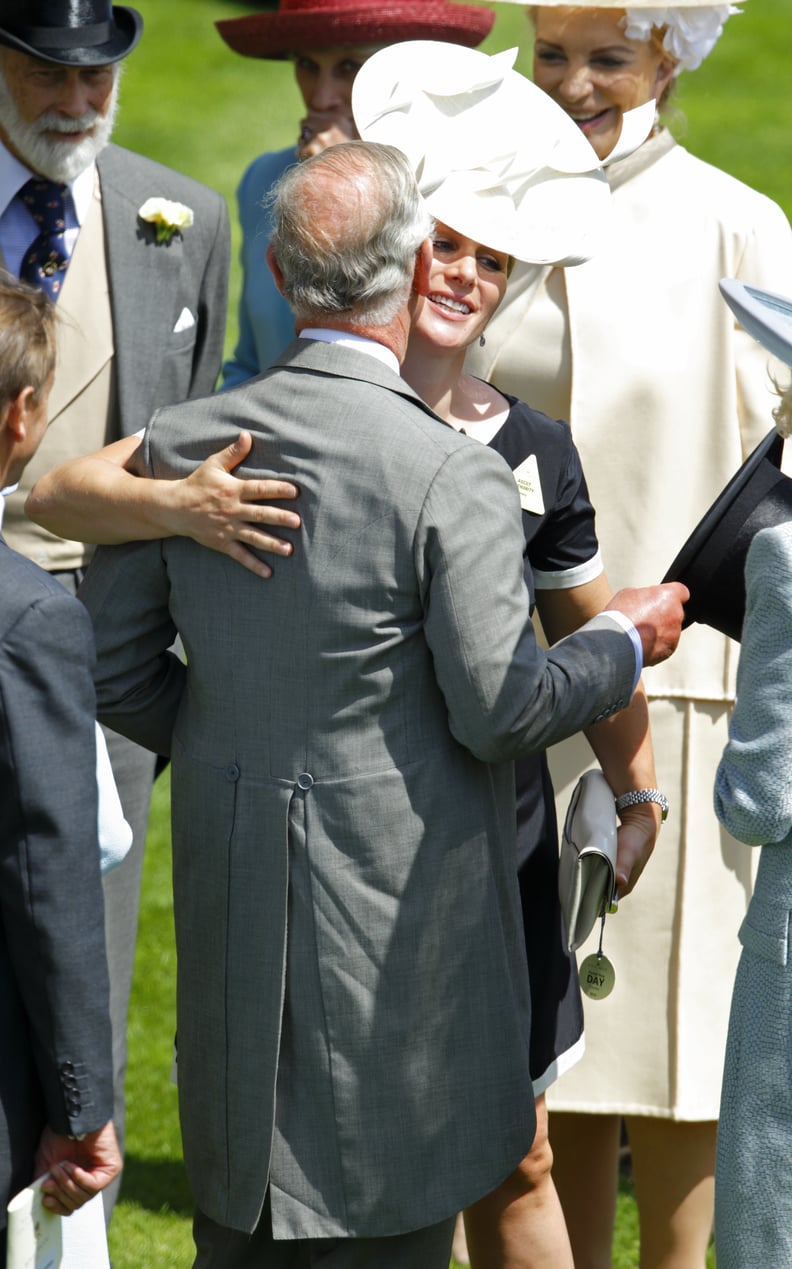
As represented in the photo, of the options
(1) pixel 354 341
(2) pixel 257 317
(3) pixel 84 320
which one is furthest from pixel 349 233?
(2) pixel 257 317

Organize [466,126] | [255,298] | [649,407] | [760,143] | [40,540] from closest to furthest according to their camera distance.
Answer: [466,126] < [649,407] < [40,540] < [255,298] < [760,143]

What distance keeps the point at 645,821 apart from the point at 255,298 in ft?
7.40

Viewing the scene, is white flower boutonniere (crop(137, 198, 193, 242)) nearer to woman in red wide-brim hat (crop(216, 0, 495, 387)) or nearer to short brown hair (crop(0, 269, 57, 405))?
woman in red wide-brim hat (crop(216, 0, 495, 387))

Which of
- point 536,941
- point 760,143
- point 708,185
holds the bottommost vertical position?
point 760,143

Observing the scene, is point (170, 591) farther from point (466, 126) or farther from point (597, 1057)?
point (597, 1057)

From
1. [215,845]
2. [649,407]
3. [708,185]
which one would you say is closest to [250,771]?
[215,845]

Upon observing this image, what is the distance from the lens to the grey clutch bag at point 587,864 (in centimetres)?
275

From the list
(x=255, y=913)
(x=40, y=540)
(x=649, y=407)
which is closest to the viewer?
(x=255, y=913)

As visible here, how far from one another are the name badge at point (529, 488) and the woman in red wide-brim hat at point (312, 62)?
182 centimetres

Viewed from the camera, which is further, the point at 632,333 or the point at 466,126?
the point at 632,333

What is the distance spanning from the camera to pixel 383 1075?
2.50 m

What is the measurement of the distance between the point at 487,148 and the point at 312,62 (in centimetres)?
218

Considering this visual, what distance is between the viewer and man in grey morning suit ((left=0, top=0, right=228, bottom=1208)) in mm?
3785

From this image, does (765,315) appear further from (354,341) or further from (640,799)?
(640,799)
